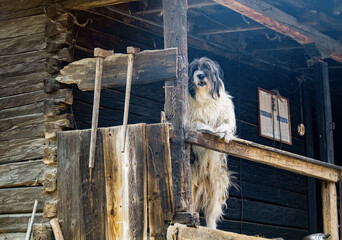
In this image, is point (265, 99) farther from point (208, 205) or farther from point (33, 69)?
point (33, 69)

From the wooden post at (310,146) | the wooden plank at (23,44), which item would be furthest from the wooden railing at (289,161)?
the wooden post at (310,146)

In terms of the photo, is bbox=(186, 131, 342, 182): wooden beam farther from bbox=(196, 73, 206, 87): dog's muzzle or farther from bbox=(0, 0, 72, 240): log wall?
bbox=(0, 0, 72, 240): log wall

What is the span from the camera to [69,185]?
6285 mm

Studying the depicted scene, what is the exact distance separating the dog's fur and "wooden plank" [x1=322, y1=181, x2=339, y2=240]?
3.60ft

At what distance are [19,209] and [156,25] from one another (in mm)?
2674

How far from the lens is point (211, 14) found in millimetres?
8422

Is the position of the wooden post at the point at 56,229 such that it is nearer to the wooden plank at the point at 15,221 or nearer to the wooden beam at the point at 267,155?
the wooden plank at the point at 15,221

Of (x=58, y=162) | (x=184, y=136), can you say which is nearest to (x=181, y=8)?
(x=184, y=136)

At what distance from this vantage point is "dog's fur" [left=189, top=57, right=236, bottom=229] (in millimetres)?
7445

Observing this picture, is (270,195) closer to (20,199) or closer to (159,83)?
(159,83)

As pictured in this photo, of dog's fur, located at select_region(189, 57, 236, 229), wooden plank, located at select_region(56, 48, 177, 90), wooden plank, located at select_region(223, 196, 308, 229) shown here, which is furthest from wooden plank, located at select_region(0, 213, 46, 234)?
wooden plank, located at select_region(223, 196, 308, 229)

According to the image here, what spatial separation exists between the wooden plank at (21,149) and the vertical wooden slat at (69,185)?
778mm

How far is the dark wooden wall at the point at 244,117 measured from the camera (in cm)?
771

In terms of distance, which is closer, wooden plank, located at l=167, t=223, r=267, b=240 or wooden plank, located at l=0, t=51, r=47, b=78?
wooden plank, located at l=167, t=223, r=267, b=240
